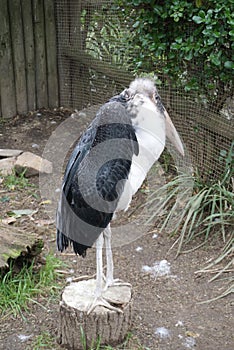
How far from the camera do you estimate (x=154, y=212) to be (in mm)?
4398

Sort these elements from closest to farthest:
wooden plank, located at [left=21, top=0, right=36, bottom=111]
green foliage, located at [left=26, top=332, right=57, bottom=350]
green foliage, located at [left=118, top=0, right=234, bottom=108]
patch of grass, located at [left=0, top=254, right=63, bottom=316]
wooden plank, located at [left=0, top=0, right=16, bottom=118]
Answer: green foliage, located at [left=26, top=332, right=57, bottom=350], patch of grass, located at [left=0, top=254, right=63, bottom=316], green foliage, located at [left=118, top=0, right=234, bottom=108], wooden plank, located at [left=0, top=0, right=16, bottom=118], wooden plank, located at [left=21, top=0, right=36, bottom=111]

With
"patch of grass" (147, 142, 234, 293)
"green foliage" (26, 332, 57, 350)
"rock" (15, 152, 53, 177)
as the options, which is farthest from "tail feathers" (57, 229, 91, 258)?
"rock" (15, 152, 53, 177)

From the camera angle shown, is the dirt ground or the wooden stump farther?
the dirt ground

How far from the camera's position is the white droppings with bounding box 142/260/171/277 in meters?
3.75

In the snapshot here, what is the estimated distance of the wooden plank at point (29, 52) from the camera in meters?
6.48

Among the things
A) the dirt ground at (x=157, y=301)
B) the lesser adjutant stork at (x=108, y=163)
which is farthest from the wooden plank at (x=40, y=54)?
the lesser adjutant stork at (x=108, y=163)

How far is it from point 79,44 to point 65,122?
98cm

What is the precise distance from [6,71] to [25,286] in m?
3.86

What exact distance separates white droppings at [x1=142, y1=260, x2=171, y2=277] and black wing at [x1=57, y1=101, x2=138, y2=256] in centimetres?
112

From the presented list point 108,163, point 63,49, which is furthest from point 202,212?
point 63,49

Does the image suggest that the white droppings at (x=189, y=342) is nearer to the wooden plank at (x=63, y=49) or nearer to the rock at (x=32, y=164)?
the rock at (x=32, y=164)

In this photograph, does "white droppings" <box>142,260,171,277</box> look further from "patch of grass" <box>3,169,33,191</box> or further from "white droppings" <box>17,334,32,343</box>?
"patch of grass" <box>3,169,33,191</box>

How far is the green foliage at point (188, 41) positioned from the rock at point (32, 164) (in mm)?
1427

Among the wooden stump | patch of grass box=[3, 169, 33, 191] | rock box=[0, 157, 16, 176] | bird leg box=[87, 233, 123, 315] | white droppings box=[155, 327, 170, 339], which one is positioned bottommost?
patch of grass box=[3, 169, 33, 191]
